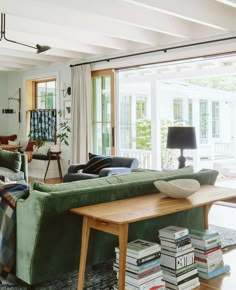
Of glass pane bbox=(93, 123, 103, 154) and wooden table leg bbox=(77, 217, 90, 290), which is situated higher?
glass pane bbox=(93, 123, 103, 154)

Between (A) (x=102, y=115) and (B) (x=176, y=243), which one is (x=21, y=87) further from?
(B) (x=176, y=243)

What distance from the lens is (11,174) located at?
5.83m

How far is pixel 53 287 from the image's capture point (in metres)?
2.77

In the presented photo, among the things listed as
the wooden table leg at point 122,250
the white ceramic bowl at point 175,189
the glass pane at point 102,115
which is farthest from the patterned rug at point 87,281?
the glass pane at point 102,115

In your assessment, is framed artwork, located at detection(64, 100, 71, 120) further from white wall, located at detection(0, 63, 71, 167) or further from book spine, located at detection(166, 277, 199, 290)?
book spine, located at detection(166, 277, 199, 290)

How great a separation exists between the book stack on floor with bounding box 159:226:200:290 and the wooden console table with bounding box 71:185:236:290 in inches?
9.4

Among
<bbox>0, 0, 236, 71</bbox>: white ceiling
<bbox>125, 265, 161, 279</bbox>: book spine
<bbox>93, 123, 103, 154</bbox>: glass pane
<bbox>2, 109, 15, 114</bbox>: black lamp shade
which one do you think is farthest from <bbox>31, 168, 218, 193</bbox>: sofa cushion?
<bbox>2, 109, 15, 114</bbox>: black lamp shade

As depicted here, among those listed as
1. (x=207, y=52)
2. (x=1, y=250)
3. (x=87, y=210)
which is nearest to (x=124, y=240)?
(x=87, y=210)

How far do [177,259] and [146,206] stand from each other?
479mm

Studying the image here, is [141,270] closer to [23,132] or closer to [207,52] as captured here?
[207,52]

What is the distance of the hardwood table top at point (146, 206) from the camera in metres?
2.33

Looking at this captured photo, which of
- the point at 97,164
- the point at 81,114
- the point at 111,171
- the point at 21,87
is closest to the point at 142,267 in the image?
the point at 111,171

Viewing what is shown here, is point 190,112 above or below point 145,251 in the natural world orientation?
above

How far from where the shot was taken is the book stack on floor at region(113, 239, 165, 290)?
99.0 inches
